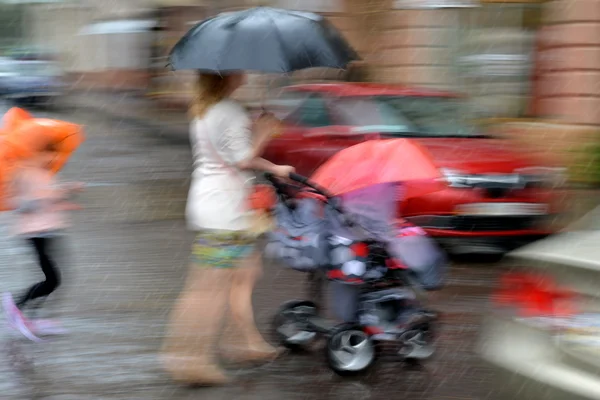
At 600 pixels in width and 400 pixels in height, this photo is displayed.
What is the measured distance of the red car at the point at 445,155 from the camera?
9375mm

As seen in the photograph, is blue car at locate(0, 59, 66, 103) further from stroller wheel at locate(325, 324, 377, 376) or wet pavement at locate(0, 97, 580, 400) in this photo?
stroller wheel at locate(325, 324, 377, 376)

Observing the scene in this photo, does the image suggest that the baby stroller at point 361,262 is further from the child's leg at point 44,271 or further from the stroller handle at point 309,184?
the child's leg at point 44,271

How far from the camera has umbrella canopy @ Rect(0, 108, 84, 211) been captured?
6.74 meters

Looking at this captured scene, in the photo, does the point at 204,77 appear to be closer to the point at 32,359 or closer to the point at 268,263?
the point at 32,359

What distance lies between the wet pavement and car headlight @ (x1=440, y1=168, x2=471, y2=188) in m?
0.76

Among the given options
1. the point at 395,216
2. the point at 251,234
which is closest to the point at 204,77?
the point at 251,234

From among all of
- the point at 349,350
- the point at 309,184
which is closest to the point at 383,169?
the point at 309,184

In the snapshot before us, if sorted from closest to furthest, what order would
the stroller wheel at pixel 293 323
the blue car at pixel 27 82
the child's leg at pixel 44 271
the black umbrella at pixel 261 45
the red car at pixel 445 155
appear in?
the black umbrella at pixel 261 45 < the stroller wheel at pixel 293 323 < the child's leg at pixel 44 271 < the red car at pixel 445 155 < the blue car at pixel 27 82

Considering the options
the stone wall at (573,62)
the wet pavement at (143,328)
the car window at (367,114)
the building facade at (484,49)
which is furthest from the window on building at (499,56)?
the wet pavement at (143,328)

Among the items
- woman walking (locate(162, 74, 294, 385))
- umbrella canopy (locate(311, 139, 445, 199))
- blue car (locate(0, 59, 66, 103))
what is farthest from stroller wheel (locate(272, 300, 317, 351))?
blue car (locate(0, 59, 66, 103))

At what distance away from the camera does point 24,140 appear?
6754 millimetres

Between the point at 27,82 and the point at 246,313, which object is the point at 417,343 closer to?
the point at 246,313

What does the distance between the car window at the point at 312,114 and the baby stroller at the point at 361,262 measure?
4.91 metres

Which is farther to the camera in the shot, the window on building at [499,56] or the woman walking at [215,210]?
the window on building at [499,56]
